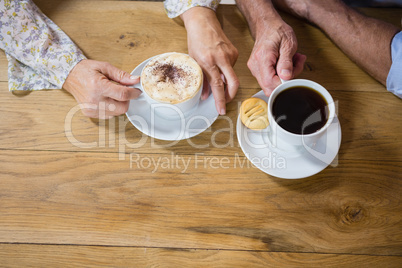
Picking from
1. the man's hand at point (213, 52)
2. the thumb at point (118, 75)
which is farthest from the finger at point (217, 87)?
the thumb at point (118, 75)

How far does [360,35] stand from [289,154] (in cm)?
52

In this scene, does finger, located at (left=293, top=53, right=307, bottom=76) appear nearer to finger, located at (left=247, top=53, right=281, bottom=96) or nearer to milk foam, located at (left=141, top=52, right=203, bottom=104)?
finger, located at (left=247, top=53, right=281, bottom=96)

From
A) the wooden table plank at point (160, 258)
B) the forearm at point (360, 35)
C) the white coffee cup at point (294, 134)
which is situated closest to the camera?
the white coffee cup at point (294, 134)

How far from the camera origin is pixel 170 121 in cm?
87

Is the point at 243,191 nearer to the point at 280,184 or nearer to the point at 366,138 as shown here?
the point at 280,184

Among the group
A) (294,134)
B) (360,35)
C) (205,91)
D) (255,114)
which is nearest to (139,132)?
(205,91)

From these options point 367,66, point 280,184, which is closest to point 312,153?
point 280,184

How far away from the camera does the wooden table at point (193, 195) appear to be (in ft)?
2.73

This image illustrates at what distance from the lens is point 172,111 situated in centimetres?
82

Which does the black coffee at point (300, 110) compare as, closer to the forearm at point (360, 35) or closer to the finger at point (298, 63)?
the finger at point (298, 63)

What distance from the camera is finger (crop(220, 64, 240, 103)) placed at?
887 mm

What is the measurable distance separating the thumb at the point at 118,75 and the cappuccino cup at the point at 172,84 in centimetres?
4

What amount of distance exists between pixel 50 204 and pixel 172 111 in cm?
47

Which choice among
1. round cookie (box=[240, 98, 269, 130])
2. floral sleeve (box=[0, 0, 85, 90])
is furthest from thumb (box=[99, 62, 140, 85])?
round cookie (box=[240, 98, 269, 130])
